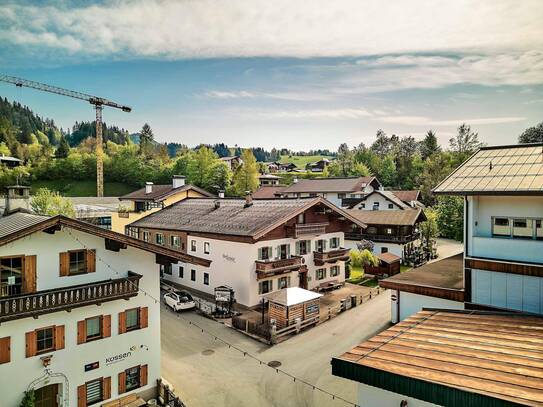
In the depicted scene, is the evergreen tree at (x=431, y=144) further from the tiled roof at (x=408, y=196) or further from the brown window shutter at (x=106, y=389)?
the brown window shutter at (x=106, y=389)

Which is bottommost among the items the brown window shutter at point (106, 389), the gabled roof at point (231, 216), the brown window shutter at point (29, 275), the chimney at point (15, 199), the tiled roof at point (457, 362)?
the brown window shutter at point (106, 389)

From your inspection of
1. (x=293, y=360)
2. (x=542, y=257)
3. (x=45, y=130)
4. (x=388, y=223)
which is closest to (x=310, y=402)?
(x=293, y=360)

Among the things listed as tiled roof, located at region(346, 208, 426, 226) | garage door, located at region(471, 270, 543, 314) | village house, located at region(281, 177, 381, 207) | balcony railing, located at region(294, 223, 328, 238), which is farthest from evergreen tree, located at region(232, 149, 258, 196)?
garage door, located at region(471, 270, 543, 314)

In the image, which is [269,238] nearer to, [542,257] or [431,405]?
[542,257]

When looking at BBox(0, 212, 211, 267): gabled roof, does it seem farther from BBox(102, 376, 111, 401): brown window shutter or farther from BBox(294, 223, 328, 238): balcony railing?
BBox(294, 223, 328, 238): balcony railing

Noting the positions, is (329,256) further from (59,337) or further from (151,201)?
(151,201)

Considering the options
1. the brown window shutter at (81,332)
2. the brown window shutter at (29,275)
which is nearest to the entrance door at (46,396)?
the brown window shutter at (81,332)
